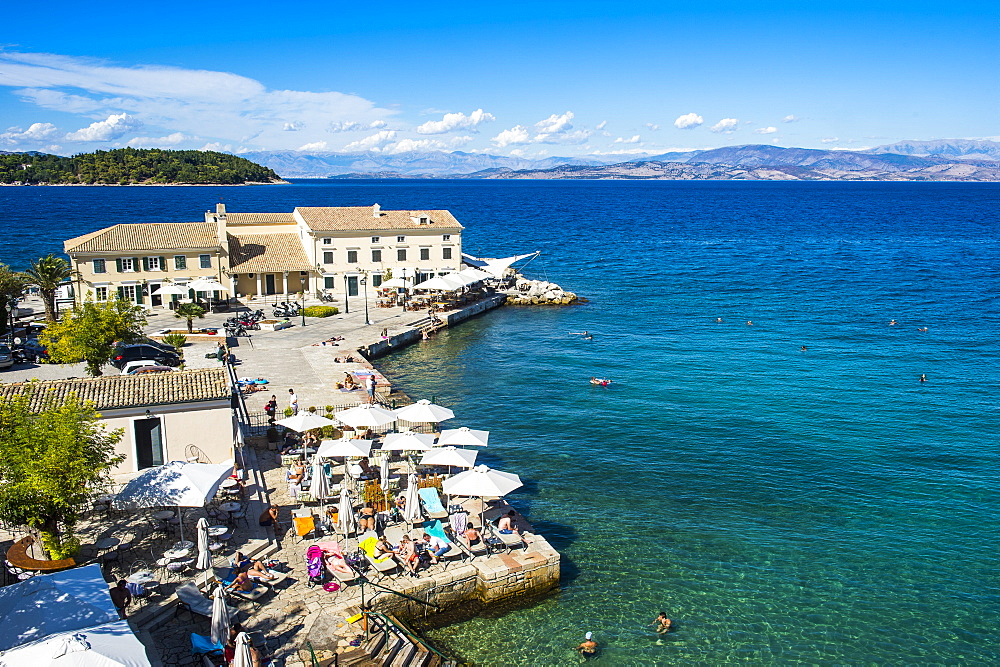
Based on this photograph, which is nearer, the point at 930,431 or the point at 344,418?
the point at 344,418

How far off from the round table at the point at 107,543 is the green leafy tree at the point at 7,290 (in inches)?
1148

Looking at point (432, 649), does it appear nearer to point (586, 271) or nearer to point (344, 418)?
point (344, 418)

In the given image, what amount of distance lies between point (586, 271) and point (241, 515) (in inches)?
2619

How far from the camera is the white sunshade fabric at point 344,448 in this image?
23.2 m

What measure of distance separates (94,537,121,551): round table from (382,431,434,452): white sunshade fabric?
27.1ft

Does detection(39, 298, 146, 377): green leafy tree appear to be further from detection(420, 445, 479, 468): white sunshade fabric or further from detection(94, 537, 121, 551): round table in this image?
detection(420, 445, 479, 468): white sunshade fabric

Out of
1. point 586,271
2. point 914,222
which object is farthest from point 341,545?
point 914,222

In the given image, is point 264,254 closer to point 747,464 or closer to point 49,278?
point 49,278

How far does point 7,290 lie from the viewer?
43.9 meters

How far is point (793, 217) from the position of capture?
165375 mm

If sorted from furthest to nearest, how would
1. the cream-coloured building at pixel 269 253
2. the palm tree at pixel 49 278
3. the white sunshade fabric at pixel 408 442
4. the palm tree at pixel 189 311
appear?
the cream-coloured building at pixel 269 253 → the palm tree at pixel 189 311 → the palm tree at pixel 49 278 → the white sunshade fabric at pixel 408 442

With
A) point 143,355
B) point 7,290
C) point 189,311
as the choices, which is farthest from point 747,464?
point 7,290

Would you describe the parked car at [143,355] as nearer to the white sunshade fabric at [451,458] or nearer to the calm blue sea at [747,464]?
the calm blue sea at [747,464]

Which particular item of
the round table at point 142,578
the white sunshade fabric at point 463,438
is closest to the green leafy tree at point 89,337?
the white sunshade fabric at point 463,438
